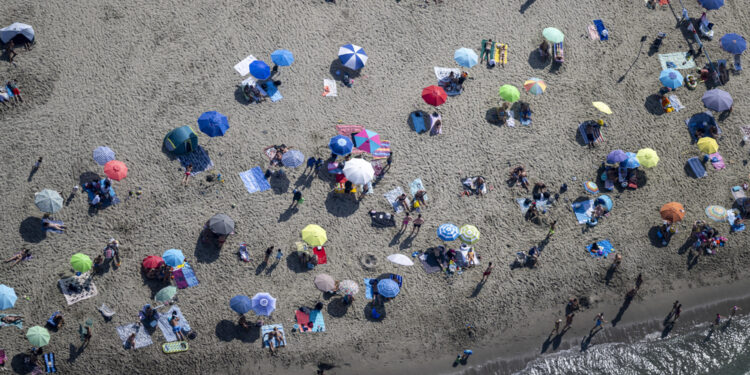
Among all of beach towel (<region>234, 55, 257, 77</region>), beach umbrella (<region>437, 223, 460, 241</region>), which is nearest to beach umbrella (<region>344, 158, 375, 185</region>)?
beach umbrella (<region>437, 223, 460, 241</region>)

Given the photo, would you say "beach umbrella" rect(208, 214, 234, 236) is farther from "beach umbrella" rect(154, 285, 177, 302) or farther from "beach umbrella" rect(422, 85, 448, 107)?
"beach umbrella" rect(422, 85, 448, 107)

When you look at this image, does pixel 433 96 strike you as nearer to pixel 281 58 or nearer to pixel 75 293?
pixel 281 58

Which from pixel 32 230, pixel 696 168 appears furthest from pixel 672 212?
pixel 32 230

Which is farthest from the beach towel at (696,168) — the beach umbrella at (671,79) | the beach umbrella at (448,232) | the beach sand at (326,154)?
the beach umbrella at (448,232)

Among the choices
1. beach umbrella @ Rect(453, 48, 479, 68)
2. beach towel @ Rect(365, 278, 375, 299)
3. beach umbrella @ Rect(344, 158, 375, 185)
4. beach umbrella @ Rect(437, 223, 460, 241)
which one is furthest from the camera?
beach umbrella @ Rect(453, 48, 479, 68)

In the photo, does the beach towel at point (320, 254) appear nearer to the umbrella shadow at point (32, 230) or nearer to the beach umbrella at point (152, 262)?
the beach umbrella at point (152, 262)
